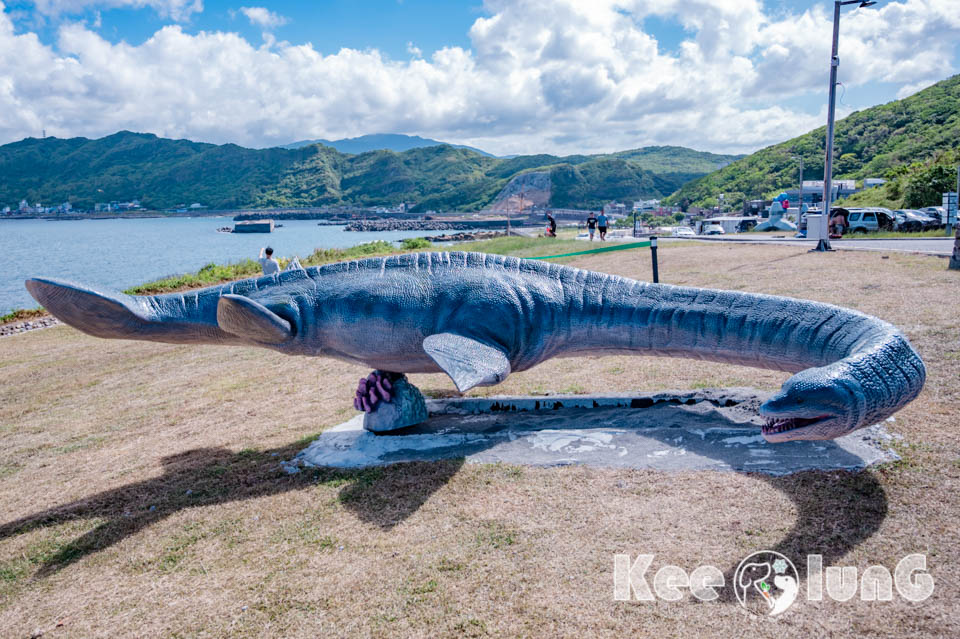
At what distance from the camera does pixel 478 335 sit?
5699mm

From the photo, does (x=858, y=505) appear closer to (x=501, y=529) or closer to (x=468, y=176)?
(x=501, y=529)

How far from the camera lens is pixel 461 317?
5793 mm

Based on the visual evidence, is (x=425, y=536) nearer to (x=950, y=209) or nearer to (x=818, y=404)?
(x=818, y=404)

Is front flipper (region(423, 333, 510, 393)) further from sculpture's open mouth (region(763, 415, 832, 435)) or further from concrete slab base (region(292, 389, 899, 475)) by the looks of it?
sculpture's open mouth (region(763, 415, 832, 435))

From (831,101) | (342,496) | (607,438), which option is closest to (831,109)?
(831,101)

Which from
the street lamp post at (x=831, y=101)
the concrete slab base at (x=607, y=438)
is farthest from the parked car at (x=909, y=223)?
the concrete slab base at (x=607, y=438)

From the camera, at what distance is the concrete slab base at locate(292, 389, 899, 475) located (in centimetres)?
505

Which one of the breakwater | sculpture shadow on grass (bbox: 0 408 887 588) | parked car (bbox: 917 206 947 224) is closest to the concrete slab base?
sculpture shadow on grass (bbox: 0 408 887 588)

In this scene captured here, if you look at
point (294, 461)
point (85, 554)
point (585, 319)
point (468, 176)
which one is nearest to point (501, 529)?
point (585, 319)

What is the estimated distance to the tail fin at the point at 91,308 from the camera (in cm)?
546

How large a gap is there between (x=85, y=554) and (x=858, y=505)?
573cm

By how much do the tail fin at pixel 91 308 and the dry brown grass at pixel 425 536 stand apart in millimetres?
1579

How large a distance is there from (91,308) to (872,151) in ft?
253

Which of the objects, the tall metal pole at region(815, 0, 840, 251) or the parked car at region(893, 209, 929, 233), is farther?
the parked car at region(893, 209, 929, 233)
